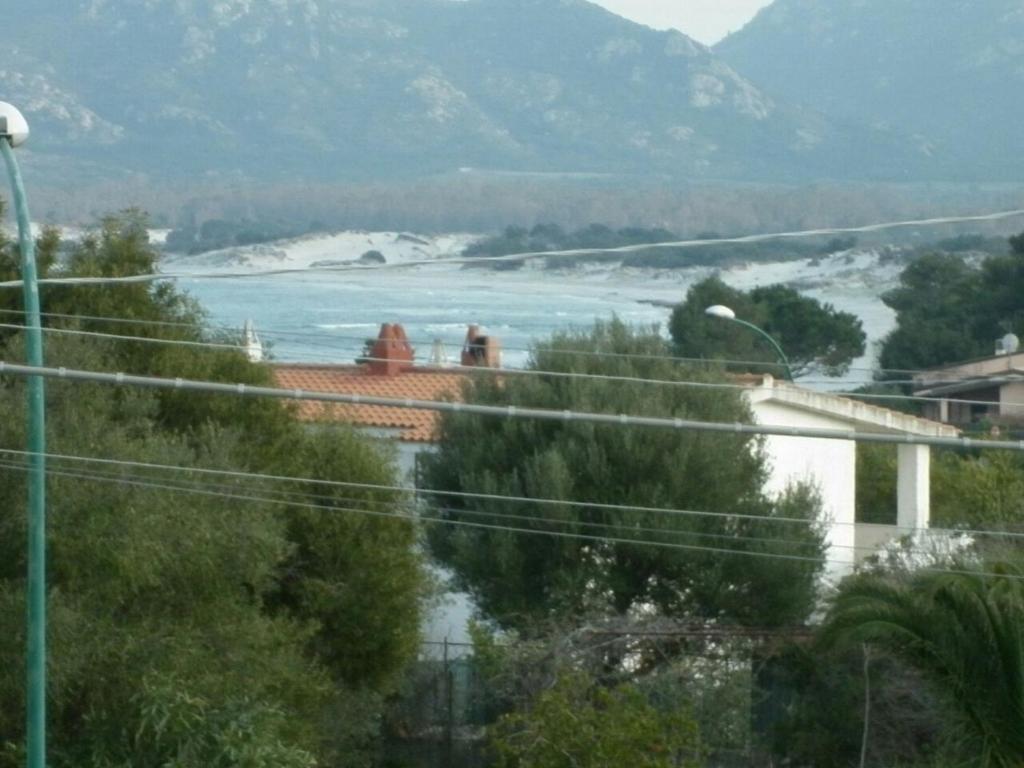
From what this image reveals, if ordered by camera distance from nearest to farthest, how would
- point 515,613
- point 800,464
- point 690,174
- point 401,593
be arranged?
point 690,174
point 401,593
point 515,613
point 800,464

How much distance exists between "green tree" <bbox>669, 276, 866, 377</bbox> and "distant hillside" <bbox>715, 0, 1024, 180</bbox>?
12640mm

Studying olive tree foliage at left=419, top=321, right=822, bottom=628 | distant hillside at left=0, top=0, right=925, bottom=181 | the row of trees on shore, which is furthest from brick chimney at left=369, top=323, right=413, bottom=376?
distant hillside at left=0, top=0, right=925, bottom=181

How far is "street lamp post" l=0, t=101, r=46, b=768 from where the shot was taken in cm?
1287

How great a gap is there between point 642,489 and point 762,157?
10.7 metres

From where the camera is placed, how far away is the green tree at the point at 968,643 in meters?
16.0

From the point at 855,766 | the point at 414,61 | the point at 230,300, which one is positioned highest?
the point at 414,61

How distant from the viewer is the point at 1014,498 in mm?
29953

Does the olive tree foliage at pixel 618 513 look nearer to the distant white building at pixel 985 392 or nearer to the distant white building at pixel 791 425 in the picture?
the distant white building at pixel 791 425

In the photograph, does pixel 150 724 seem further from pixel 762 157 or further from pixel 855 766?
pixel 855 766

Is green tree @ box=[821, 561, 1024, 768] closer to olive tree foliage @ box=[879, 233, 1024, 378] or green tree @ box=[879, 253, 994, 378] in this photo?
green tree @ box=[879, 253, 994, 378]

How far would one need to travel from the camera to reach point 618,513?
2361cm

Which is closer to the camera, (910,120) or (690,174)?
(690,174)

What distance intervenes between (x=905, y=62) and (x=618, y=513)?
7.23 m

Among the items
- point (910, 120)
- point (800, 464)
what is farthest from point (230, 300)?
point (800, 464)
